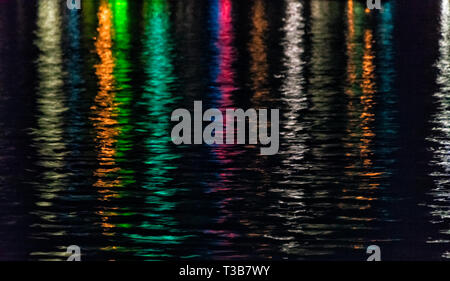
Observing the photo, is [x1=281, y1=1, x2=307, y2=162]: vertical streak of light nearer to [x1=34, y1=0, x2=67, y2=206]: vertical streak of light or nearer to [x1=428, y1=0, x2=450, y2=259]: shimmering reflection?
[x1=428, y1=0, x2=450, y2=259]: shimmering reflection

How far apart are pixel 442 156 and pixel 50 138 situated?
5.95m

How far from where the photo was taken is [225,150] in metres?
18.0

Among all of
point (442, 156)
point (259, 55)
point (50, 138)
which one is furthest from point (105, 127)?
point (259, 55)

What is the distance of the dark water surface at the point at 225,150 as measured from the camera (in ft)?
42.7

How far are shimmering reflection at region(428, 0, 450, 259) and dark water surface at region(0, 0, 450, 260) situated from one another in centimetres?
Answer: 3

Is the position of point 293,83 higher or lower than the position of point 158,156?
higher

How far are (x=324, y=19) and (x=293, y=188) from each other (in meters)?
26.0

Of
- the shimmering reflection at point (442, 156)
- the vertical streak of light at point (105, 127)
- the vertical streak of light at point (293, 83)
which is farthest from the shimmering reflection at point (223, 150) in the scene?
the shimmering reflection at point (442, 156)

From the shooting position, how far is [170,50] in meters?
31.1

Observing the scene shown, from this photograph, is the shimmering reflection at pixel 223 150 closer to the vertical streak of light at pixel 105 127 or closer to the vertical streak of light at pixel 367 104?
the vertical streak of light at pixel 105 127

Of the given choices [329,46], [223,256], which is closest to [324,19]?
[329,46]

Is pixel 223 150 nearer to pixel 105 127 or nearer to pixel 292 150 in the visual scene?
pixel 292 150

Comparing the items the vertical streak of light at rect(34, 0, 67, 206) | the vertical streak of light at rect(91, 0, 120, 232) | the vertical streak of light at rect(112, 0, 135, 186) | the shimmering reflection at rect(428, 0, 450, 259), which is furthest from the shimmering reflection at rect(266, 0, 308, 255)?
the vertical streak of light at rect(34, 0, 67, 206)
